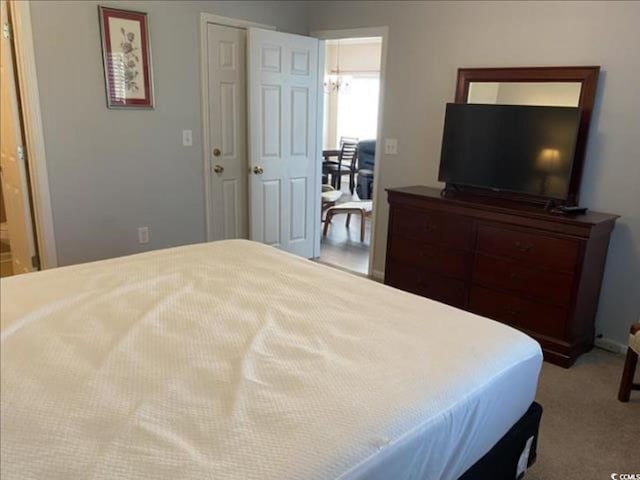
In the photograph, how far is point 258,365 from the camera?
1320 mm

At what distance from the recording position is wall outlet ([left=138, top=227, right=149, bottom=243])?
3662 mm

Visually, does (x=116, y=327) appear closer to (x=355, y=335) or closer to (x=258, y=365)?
(x=258, y=365)

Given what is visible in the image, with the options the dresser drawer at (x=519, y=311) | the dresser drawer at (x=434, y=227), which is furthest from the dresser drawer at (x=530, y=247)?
the dresser drawer at (x=519, y=311)

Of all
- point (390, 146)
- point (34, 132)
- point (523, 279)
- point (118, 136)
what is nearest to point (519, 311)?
point (523, 279)

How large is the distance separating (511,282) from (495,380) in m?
1.77

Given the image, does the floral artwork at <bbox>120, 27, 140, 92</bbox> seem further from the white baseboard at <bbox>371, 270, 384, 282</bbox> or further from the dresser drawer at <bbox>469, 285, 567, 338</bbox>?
the dresser drawer at <bbox>469, 285, 567, 338</bbox>

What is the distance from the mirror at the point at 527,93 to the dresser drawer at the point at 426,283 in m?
1.28

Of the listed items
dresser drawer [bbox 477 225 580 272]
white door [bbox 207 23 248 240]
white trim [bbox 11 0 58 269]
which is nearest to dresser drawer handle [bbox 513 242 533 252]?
dresser drawer [bbox 477 225 580 272]

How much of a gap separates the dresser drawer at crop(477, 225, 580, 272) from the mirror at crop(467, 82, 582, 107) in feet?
2.91

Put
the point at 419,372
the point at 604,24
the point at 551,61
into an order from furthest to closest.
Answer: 1. the point at 551,61
2. the point at 604,24
3. the point at 419,372

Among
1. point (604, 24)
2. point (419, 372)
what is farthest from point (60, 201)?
point (604, 24)

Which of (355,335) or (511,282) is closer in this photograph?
(355,335)

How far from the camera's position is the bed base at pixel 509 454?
1.45 meters

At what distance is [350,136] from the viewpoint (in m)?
9.38
